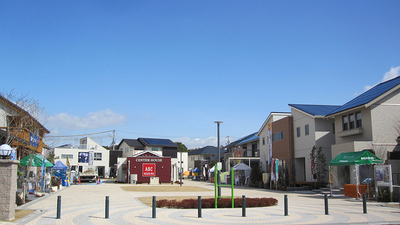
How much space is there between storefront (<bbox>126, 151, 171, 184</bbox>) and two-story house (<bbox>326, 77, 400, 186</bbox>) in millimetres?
25029

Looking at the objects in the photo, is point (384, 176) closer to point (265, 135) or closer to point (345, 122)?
point (345, 122)

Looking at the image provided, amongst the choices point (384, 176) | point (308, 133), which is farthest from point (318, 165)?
point (384, 176)

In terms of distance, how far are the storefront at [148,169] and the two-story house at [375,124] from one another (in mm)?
25029

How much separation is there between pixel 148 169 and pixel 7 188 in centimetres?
3461

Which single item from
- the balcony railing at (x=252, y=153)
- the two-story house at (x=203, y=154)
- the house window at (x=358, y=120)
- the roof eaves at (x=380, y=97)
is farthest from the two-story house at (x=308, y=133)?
the two-story house at (x=203, y=154)

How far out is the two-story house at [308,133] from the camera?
32.0m

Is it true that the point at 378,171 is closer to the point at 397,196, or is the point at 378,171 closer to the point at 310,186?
the point at 397,196

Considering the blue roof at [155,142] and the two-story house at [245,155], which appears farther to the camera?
the blue roof at [155,142]

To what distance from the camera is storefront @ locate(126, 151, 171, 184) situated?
45.8m

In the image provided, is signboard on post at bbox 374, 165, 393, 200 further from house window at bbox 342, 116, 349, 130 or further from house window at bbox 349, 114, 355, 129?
house window at bbox 342, 116, 349, 130

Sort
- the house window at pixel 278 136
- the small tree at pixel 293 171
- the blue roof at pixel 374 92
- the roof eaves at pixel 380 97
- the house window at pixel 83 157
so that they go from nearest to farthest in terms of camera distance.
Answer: the roof eaves at pixel 380 97, the blue roof at pixel 374 92, the small tree at pixel 293 171, the house window at pixel 278 136, the house window at pixel 83 157

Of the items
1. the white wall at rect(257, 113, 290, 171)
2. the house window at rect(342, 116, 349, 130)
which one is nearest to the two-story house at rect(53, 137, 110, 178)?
the white wall at rect(257, 113, 290, 171)

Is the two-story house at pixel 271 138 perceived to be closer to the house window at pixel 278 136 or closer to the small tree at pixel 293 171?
the house window at pixel 278 136

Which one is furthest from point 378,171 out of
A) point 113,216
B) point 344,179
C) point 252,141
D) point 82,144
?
point 82,144
